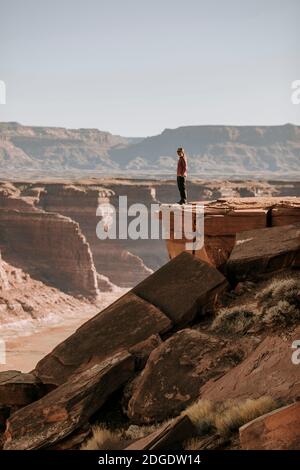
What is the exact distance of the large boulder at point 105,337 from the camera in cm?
1017

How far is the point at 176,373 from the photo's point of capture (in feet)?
28.9

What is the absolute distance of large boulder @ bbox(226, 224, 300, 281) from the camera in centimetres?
1198

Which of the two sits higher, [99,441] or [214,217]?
[214,217]

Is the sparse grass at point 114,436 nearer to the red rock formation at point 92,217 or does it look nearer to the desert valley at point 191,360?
the desert valley at point 191,360

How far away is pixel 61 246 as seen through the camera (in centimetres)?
6512

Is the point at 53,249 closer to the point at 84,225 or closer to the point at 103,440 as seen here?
the point at 84,225

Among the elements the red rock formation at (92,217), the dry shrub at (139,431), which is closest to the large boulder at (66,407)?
the dry shrub at (139,431)

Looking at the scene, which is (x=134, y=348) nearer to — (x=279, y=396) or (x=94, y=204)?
(x=279, y=396)

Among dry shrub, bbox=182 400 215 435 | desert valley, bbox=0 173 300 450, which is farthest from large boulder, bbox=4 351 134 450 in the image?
dry shrub, bbox=182 400 215 435

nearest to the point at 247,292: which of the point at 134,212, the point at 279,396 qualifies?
the point at 279,396

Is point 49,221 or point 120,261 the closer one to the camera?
point 49,221

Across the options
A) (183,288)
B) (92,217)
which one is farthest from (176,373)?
(92,217)

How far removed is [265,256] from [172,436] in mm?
5544
